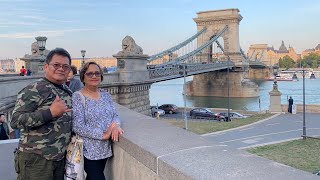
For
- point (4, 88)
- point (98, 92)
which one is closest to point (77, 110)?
point (98, 92)

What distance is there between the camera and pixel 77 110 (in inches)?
96.3

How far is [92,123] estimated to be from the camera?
2457mm

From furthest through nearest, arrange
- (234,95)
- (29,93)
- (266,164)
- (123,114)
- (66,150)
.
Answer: (234,95)
(123,114)
(66,150)
(29,93)
(266,164)

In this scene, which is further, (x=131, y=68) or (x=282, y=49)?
Result: (x=282, y=49)

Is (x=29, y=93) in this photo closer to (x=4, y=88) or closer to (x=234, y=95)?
(x=4, y=88)

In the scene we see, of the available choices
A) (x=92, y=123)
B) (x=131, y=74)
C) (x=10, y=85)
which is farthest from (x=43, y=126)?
(x=131, y=74)

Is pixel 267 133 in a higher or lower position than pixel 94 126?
lower

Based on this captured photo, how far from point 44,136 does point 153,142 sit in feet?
1.96

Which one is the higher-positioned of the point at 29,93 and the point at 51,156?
the point at 29,93

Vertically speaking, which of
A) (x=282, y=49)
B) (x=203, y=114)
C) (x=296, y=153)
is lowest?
(x=203, y=114)

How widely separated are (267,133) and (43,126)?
48.1 ft

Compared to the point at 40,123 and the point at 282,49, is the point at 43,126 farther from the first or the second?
the point at 282,49

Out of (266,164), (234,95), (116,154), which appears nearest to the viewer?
(266,164)

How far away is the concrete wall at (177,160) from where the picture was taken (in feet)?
5.04
